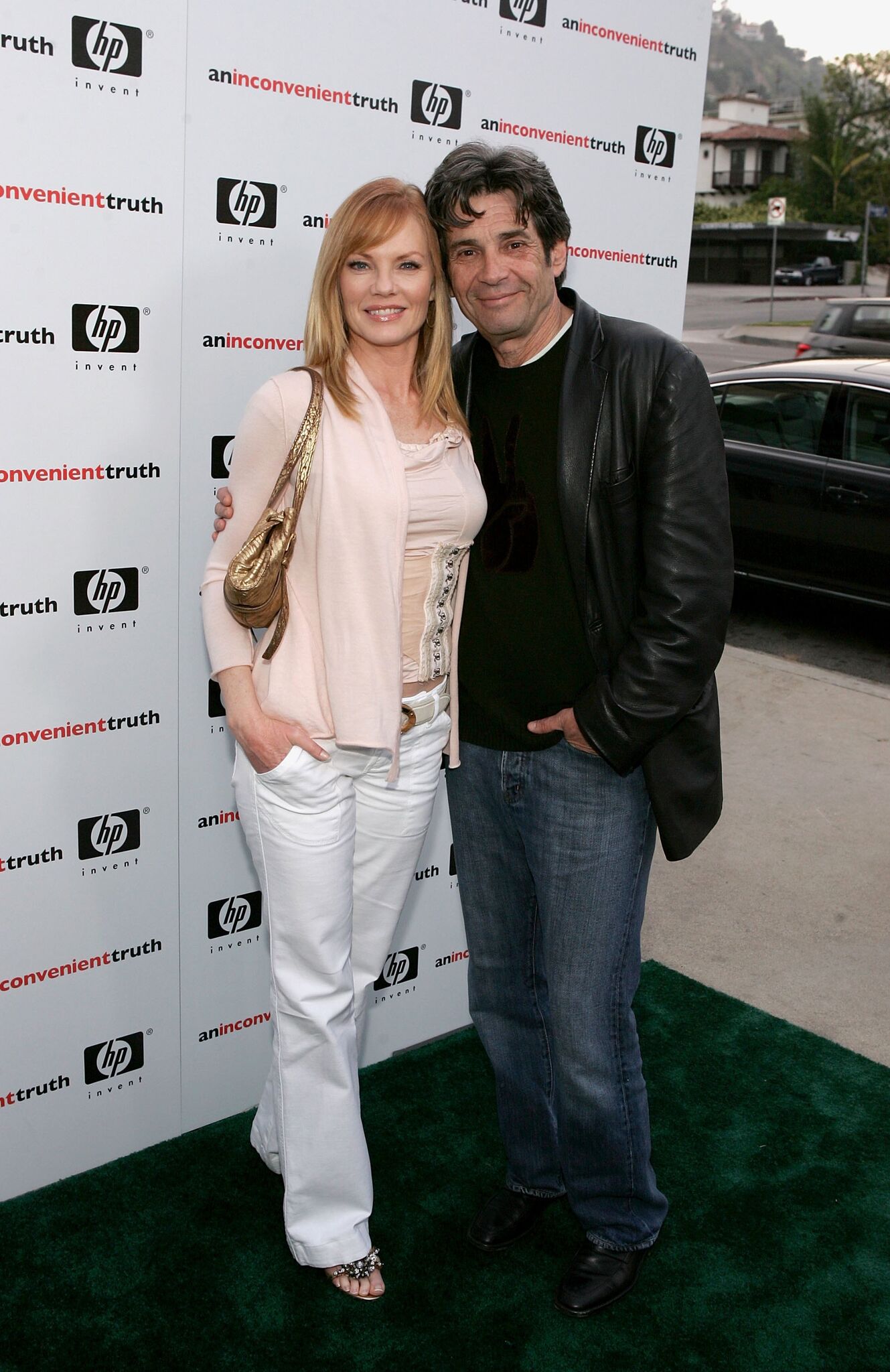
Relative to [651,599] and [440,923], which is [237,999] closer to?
[440,923]

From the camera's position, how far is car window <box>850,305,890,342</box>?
1449 cm

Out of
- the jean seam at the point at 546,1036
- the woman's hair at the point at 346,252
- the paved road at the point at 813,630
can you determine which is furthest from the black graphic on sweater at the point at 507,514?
the paved road at the point at 813,630

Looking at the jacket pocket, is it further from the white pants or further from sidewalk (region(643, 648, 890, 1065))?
sidewalk (region(643, 648, 890, 1065))

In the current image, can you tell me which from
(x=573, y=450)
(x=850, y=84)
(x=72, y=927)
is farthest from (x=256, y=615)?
(x=850, y=84)

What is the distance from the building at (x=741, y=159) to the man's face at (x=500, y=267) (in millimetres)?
95795

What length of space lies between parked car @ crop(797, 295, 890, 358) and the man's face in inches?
491

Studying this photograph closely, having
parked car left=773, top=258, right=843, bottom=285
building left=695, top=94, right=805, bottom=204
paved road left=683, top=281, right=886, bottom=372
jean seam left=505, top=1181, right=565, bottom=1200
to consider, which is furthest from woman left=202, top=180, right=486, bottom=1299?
building left=695, top=94, right=805, bottom=204

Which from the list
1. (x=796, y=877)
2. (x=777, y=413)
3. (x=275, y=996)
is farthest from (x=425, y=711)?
(x=777, y=413)

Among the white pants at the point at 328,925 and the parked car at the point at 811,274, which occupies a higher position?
the parked car at the point at 811,274

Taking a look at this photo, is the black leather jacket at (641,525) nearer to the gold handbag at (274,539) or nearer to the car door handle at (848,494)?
the gold handbag at (274,539)

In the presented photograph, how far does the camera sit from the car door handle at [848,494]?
7652 millimetres

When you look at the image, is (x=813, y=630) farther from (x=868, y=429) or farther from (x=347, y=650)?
(x=347, y=650)

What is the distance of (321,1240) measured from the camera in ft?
9.05

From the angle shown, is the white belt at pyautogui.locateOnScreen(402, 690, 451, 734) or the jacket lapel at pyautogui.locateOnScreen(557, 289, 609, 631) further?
the white belt at pyautogui.locateOnScreen(402, 690, 451, 734)
